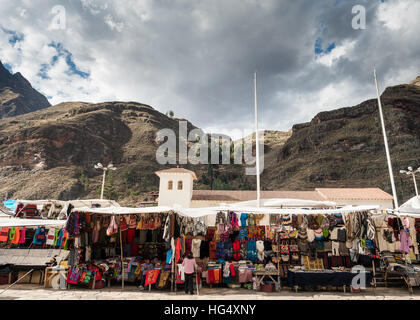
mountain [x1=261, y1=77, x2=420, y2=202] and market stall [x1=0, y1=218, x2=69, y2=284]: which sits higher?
mountain [x1=261, y1=77, x2=420, y2=202]

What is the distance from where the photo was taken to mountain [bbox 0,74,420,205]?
185ft

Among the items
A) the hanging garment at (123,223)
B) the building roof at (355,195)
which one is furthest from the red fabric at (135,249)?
the building roof at (355,195)

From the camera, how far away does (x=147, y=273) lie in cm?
887

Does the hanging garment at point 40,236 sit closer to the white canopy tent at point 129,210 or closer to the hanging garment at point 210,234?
the white canopy tent at point 129,210

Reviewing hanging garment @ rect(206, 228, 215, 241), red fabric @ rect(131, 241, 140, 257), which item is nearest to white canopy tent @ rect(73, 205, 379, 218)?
hanging garment @ rect(206, 228, 215, 241)

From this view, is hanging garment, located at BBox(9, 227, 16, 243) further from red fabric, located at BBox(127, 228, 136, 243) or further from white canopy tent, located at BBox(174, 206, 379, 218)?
white canopy tent, located at BBox(174, 206, 379, 218)

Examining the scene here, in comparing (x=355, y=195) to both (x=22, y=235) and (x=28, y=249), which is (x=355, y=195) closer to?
(x=28, y=249)

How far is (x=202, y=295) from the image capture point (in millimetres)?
7992

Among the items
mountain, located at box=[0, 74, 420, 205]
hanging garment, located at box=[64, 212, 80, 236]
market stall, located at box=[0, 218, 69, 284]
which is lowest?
market stall, located at box=[0, 218, 69, 284]

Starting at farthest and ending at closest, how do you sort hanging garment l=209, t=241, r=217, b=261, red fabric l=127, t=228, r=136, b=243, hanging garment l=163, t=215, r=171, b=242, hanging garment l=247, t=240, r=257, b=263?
red fabric l=127, t=228, r=136, b=243 < hanging garment l=209, t=241, r=217, b=261 < hanging garment l=247, t=240, r=257, b=263 < hanging garment l=163, t=215, r=171, b=242

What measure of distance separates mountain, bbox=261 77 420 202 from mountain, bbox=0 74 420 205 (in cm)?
20

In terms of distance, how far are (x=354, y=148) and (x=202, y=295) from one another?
7248 cm

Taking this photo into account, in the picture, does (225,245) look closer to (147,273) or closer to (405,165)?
(147,273)

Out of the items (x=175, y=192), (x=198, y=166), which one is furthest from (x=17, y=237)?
(x=198, y=166)
